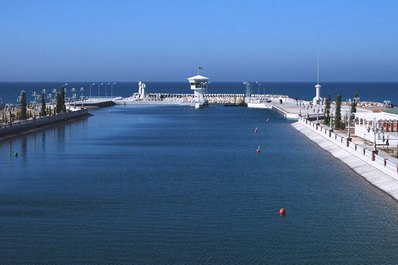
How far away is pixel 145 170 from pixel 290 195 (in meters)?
13.6

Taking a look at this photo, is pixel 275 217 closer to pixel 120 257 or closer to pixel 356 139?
pixel 120 257

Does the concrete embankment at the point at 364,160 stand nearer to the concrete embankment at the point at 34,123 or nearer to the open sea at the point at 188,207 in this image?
the open sea at the point at 188,207

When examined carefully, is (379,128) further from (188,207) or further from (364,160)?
(188,207)

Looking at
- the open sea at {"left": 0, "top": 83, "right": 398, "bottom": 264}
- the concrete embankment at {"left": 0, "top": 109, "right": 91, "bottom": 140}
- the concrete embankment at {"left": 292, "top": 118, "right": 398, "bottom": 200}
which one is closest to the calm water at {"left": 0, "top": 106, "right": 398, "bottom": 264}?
the open sea at {"left": 0, "top": 83, "right": 398, "bottom": 264}

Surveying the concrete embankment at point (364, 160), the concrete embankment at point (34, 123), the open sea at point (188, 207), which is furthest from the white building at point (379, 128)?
the concrete embankment at point (34, 123)

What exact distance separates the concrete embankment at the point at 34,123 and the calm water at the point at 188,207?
9297 millimetres

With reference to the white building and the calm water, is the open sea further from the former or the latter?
the white building

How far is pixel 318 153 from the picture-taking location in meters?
62.5

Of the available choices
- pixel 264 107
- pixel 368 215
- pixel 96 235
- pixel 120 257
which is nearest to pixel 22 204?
pixel 96 235

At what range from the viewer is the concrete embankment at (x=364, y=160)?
42812 mm

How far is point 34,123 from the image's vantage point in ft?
289

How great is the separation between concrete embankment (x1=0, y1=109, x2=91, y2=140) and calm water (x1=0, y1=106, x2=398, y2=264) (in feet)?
30.5

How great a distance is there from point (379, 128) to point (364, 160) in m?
9.72

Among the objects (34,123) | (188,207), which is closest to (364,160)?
(188,207)
